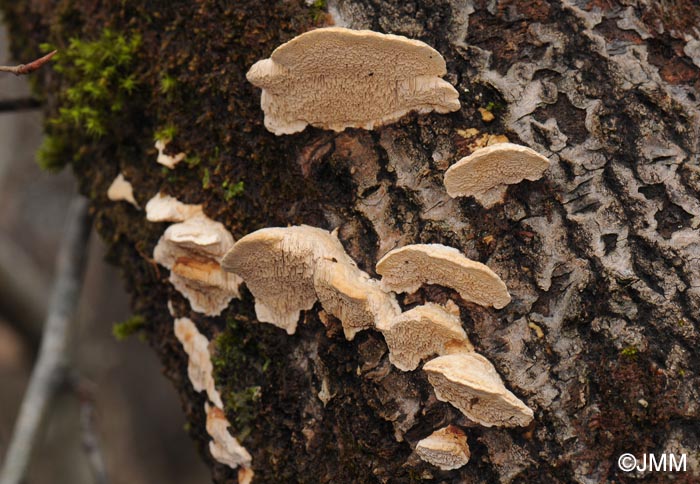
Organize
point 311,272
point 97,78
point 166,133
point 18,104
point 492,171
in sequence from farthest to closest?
1. point 18,104
2. point 97,78
3. point 166,133
4. point 311,272
5. point 492,171

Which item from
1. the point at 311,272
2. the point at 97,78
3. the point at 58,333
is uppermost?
the point at 97,78

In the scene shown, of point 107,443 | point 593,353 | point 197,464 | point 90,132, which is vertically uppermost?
point 90,132

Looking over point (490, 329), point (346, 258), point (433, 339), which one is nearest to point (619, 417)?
point (490, 329)

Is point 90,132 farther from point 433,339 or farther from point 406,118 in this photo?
point 433,339

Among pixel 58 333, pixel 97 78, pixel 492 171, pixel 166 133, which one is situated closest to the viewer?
pixel 492 171

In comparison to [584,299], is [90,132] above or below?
above

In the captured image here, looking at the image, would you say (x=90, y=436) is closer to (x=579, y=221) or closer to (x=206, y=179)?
(x=206, y=179)

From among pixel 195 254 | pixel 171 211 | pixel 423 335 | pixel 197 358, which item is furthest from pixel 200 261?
pixel 423 335

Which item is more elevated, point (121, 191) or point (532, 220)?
point (532, 220)
